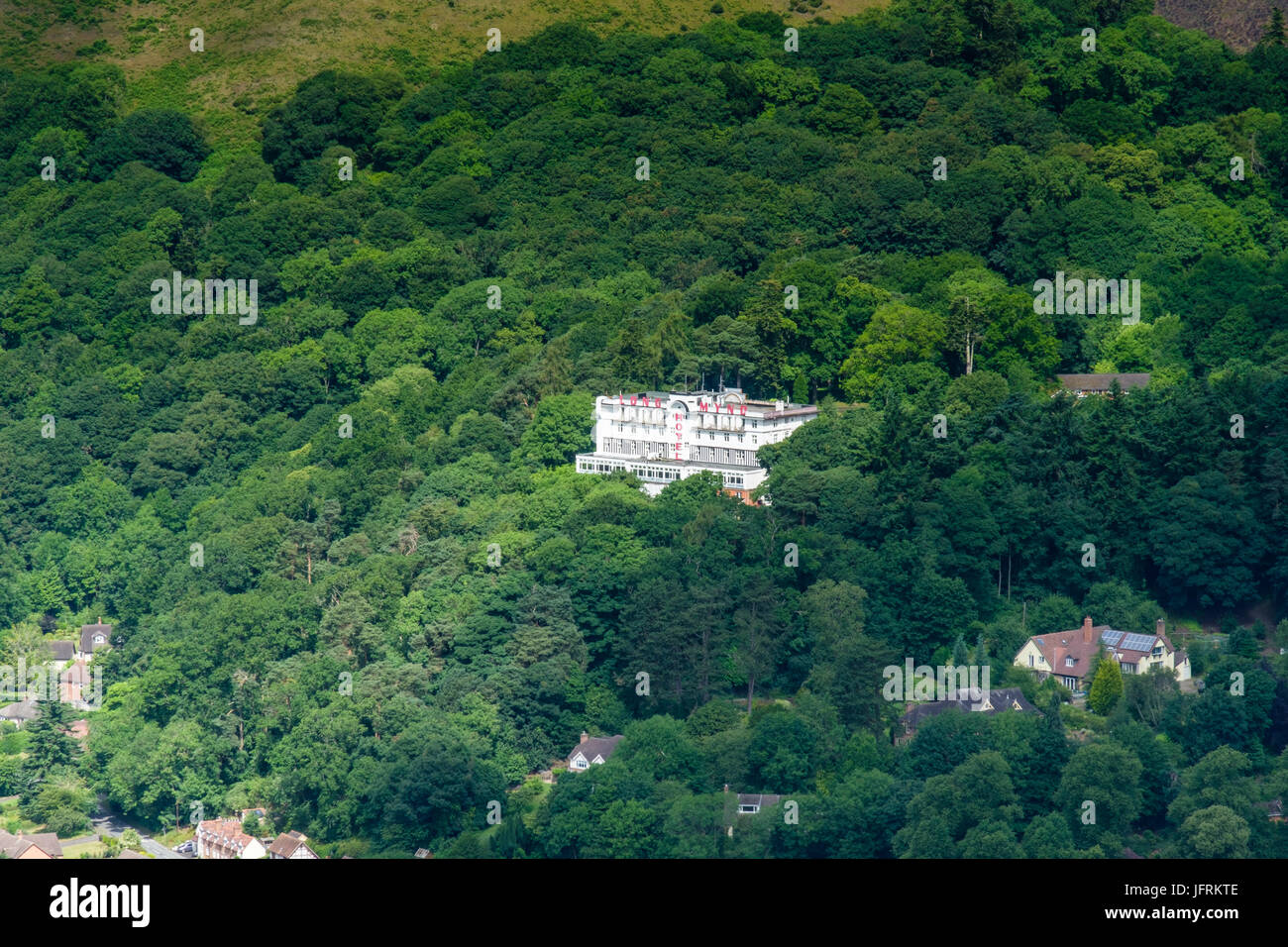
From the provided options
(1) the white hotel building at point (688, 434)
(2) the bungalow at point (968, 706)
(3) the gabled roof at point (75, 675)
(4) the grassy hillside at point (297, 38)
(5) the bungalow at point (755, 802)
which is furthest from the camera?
(4) the grassy hillside at point (297, 38)

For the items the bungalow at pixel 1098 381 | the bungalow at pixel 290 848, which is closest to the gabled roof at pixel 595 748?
the bungalow at pixel 290 848

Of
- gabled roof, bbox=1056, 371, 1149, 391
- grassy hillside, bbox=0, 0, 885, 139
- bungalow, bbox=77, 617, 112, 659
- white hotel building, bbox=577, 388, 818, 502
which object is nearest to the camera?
white hotel building, bbox=577, 388, 818, 502

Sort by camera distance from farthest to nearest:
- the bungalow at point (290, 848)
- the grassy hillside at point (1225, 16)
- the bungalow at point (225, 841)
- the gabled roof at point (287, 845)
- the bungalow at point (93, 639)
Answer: the grassy hillside at point (1225, 16)
the bungalow at point (93, 639)
the bungalow at point (225, 841)
the gabled roof at point (287, 845)
the bungalow at point (290, 848)


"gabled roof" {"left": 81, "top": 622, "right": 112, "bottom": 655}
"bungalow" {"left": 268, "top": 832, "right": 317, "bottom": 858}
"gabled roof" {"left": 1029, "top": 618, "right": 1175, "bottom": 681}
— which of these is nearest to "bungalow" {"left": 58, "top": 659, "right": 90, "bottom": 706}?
"gabled roof" {"left": 81, "top": 622, "right": 112, "bottom": 655}

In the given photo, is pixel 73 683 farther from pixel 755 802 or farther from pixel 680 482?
pixel 755 802

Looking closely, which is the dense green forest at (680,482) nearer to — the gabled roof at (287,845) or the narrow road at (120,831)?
the gabled roof at (287,845)

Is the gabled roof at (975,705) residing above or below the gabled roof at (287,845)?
above

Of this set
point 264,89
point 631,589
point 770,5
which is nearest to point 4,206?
point 264,89

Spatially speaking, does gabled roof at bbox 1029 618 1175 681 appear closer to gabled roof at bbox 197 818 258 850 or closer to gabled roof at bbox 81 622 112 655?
gabled roof at bbox 197 818 258 850

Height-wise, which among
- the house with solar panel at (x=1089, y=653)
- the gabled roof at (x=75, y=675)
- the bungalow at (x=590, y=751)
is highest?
the gabled roof at (x=75, y=675)
